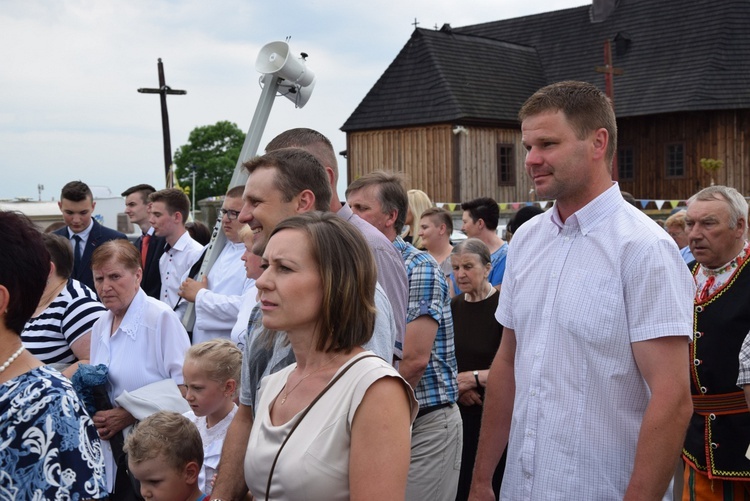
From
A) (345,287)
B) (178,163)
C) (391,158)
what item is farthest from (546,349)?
(178,163)

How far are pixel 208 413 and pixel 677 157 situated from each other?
33024mm

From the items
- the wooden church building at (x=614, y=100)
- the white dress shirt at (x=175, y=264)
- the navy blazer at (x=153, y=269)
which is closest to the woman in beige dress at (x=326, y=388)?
the white dress shirt at (x=175, y=264)

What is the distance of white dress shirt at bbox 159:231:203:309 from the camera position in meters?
7.71

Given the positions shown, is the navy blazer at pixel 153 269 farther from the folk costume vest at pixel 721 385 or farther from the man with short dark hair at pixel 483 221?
the folk costume vest at pixel 721 385

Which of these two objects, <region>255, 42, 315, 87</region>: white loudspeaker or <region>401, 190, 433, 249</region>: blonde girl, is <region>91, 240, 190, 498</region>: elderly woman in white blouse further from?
<region>401, 190, 433, 249</region>: blonde girl

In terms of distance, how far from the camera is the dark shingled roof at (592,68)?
33.9 meters

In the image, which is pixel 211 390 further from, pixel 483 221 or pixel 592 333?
pixel 483 221

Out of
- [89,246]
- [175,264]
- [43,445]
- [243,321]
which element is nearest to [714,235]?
[243,321]

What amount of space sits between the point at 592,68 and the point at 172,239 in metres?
33.9

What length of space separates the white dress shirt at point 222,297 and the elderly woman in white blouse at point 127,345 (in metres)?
0.46

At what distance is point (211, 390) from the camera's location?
4387 millimetres

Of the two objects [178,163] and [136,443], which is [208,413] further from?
[178,163]

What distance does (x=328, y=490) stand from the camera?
93.4 inches

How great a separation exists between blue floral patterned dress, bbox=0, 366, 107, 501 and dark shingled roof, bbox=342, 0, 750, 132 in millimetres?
31628
